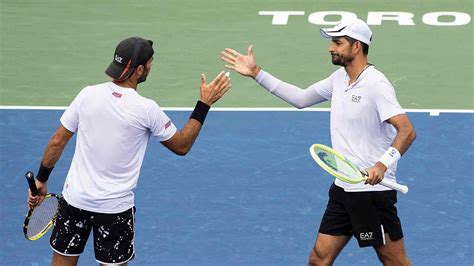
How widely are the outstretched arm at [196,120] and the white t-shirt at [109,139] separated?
0.10 m

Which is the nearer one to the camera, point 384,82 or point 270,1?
point 384,82

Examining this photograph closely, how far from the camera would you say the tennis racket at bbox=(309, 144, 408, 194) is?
24.5 feet

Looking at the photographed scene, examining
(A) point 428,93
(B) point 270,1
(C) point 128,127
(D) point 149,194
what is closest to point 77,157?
(C) point 128,127

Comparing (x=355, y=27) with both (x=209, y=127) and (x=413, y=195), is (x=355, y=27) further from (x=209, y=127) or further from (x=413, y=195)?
(x=209, y=127)

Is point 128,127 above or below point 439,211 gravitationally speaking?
above

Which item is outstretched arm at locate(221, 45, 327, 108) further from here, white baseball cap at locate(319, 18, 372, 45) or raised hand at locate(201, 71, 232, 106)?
raised hand at locate(201, 71, 232, 106)

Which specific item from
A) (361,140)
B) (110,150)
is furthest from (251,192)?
(110,150)

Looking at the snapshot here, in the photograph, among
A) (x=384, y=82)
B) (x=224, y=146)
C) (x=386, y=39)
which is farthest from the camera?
(x=386, y=39)

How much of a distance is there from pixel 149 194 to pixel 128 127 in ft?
10.9

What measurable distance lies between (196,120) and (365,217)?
1476 mm

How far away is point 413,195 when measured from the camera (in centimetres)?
1061

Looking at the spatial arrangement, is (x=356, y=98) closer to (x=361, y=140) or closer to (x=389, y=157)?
(x=361, y=140)

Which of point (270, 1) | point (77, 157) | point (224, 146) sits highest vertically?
point (77, 157)

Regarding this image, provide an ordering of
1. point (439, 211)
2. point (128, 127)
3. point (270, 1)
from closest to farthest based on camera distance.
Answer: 1. point (128, 127)
2. point (439, 211)
3. point (270, 1)
